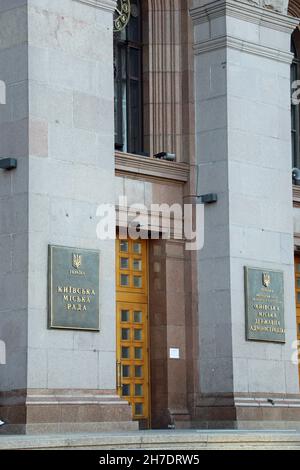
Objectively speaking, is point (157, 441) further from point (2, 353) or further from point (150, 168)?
point (150, 168)

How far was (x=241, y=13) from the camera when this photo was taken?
2477cm

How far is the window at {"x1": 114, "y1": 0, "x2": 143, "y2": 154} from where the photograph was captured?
24.9m

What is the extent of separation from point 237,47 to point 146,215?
3786mm

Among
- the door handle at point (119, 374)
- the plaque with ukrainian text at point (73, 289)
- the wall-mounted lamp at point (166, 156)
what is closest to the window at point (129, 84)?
the wall-mounted lamp at point (166, 156)

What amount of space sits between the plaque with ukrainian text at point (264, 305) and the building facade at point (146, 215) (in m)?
0.03

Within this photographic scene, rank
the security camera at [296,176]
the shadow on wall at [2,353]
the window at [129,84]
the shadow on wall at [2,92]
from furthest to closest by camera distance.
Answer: the security camera at [296,176]
the window at [129,84]
the shadow on wall at [2,92]
the shadow on wall at [2,353]

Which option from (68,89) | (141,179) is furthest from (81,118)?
(141,179)

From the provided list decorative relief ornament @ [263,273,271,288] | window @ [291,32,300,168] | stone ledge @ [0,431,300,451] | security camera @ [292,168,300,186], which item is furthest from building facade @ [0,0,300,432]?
stone ledge @ [0,431,300,451]

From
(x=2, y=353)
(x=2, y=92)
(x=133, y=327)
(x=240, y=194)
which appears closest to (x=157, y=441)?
(x=2, y=353)

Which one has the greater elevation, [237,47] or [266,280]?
[237,47]

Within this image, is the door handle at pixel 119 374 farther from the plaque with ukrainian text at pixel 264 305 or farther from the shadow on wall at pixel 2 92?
the shadow on wall at pixel 2 92

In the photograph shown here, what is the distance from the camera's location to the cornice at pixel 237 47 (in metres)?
24.5

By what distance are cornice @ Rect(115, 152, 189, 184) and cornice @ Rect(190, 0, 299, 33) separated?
2942 mm

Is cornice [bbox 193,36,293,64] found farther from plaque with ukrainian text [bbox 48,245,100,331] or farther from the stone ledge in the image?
the stone ledge
